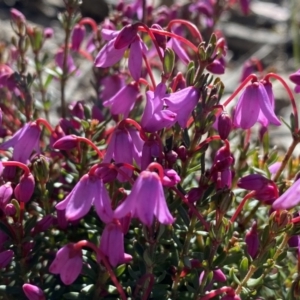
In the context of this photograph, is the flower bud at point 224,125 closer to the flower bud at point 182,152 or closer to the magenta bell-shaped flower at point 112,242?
the flower bud at point 182,152

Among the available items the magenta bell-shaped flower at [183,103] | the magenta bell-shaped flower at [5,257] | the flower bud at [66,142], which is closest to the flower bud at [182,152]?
the magenta bell-shaped flower at [183,103]

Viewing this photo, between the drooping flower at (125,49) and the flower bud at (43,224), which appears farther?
the flower bud at (43,224)

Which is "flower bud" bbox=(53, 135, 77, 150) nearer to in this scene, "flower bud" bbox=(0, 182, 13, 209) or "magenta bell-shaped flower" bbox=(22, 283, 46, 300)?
"flower bud" bbox=(0, 182, 13, 209)

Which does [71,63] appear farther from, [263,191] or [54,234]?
[263,191]

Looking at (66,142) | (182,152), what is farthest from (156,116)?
(66,142)

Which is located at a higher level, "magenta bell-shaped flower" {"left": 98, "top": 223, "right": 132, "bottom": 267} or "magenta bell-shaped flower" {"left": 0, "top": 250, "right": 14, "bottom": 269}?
"magenta bell-shaped flower" {"left": 98, "top": 223, "right": 132, "bottom": 267}

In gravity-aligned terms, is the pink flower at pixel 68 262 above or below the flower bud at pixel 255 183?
below

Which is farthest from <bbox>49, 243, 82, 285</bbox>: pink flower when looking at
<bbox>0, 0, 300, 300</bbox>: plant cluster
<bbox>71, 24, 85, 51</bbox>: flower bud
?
<bbox>71, 24, 85, 51</bbox>: flower bud

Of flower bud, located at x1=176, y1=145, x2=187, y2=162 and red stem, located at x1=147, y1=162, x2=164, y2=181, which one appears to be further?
flower bud, located at x1=176, y1=145, x2=187, y2=162
